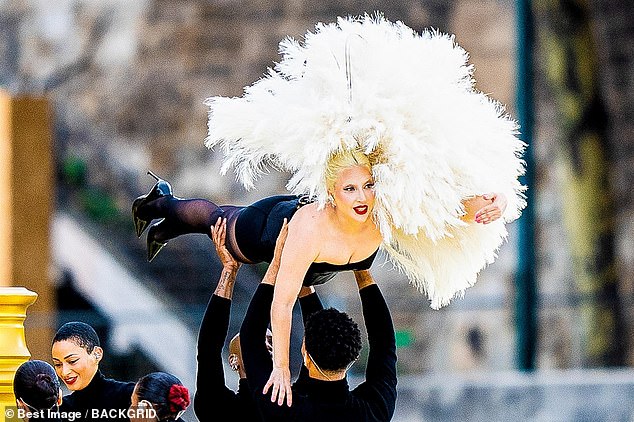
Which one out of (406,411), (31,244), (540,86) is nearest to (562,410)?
(406,411)

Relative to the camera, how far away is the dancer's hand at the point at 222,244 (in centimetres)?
323

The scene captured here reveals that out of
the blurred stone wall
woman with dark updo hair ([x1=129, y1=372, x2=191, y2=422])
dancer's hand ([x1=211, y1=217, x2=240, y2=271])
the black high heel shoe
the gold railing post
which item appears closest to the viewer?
woman with dark updo hair ([x1=129, y1=372, x2=191, y2=422])

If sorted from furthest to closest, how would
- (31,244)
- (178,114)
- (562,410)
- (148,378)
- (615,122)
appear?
(178,114), (615,122), (31,244), (562,410), (148,378)

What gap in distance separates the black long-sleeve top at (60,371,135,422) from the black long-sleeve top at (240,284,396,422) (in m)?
0.29

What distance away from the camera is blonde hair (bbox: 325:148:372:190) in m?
3.06

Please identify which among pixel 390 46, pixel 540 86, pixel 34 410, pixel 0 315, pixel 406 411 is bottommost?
pixel 406 411

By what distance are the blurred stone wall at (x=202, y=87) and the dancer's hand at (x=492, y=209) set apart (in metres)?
9.19

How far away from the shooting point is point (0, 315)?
314 cm

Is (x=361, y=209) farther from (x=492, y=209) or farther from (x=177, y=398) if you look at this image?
(x=177, y=398)

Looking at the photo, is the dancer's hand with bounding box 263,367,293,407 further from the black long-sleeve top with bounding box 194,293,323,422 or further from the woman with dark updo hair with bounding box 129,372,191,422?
the woman with dark updo hair with bounding box 129,372,191,422

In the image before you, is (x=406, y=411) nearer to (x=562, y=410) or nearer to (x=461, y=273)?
(x=562, y=410)

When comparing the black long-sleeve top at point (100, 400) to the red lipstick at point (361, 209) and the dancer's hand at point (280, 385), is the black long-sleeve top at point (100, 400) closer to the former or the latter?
the dancer's hand at point (280, 385)

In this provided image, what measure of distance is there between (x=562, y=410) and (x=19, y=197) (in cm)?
342

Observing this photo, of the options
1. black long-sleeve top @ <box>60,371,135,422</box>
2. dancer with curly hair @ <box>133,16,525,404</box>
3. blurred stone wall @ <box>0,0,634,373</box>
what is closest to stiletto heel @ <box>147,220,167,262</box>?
dancer with curly hair @ <box>133,16,525,404</box>
